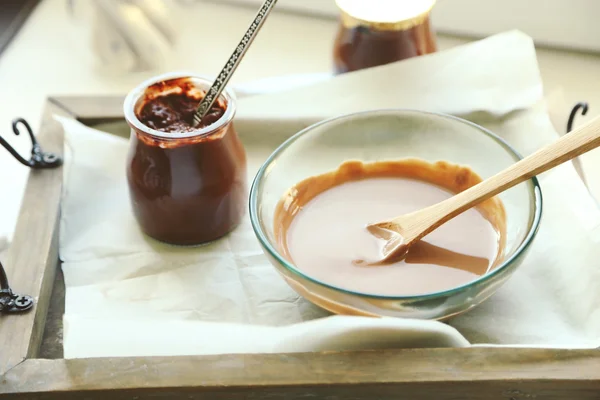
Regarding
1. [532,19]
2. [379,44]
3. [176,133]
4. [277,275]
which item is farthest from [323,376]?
[532,19]

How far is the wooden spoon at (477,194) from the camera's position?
75 cm

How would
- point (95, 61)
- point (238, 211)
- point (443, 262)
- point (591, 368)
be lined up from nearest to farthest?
point (591, 368) < point (443, 262) < point (238, 211) < point (95, 61)

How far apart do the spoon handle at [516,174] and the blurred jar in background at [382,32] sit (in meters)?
0.31

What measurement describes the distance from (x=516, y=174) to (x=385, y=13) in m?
0.38

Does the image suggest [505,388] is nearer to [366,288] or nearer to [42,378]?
[366,288]

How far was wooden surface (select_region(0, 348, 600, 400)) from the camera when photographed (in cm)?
68

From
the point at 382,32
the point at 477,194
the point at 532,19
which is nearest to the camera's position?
the point at 477,194

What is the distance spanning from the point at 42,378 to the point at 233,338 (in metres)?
0.17

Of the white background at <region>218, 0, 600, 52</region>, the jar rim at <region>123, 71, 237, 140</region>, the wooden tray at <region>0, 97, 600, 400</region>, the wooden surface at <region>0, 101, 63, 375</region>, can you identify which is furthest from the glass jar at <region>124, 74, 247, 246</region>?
the white background at <region>218, 0, 600, 52</region>

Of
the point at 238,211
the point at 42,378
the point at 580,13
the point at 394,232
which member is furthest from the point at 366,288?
the point at 580,13

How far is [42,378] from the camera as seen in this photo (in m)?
0.70

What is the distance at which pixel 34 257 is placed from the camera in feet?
2.74

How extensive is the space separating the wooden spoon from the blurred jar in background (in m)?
0.31

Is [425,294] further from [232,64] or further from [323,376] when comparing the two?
[232,64]
